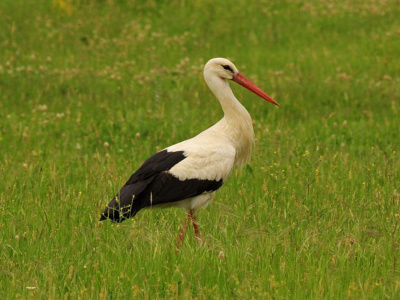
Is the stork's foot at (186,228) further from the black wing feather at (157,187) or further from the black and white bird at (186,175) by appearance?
the black wing feather at (157,187)

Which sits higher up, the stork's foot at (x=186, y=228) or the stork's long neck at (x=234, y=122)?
the stork's long neck at (x=234, y=122)

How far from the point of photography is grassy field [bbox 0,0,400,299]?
5.02 m

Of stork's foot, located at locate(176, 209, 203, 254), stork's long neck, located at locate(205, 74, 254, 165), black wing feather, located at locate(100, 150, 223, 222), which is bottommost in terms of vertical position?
stork's foot, located at locate(176, 209, 203, 254)

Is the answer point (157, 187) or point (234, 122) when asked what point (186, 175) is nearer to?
point (157, 187)

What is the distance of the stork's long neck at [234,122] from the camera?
6672 millimetres

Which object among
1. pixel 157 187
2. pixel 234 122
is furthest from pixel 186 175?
pixel 234 122

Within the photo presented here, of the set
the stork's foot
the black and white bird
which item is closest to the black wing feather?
the black and white bird

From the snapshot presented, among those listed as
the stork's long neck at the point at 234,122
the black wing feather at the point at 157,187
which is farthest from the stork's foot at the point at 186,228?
the stork's long neck at the point at 234,122

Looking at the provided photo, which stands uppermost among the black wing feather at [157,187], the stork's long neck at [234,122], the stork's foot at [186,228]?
the stork's long neck at [234,122]

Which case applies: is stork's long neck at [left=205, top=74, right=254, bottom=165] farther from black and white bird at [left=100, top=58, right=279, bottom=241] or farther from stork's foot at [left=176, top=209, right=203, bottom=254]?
stork's foot at [left=176, top=209, right=203, bottom=254]

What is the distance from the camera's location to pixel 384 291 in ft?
15.3

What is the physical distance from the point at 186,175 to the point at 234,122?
31.1 inches

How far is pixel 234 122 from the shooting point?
6.70 meters

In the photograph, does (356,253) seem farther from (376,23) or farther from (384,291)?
(376,23)
